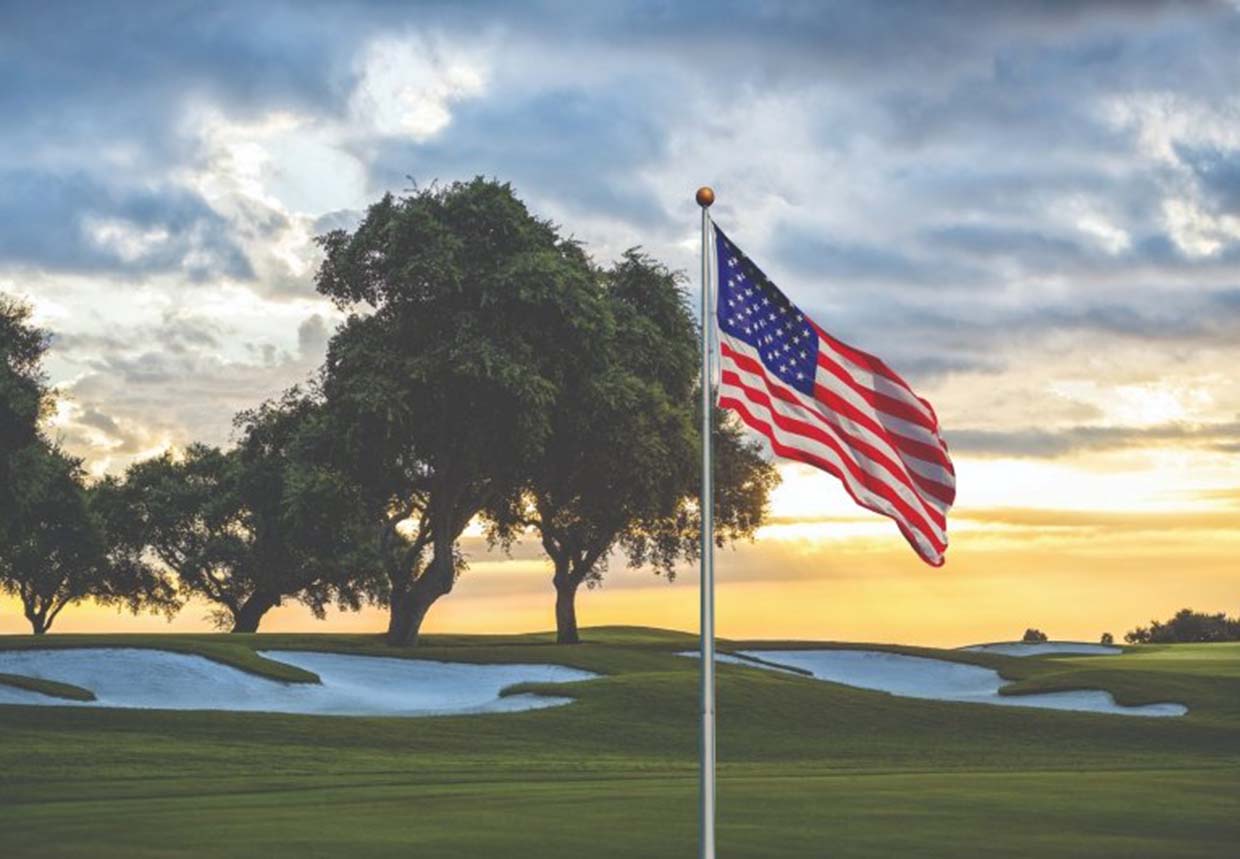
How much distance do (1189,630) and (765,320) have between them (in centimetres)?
8262

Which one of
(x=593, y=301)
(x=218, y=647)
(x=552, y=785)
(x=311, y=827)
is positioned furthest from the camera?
(x=593, y=301)

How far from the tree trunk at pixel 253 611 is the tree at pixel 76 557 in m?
6.28

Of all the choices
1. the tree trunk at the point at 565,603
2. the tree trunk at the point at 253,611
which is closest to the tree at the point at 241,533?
the tree trunk at the point at 253,611

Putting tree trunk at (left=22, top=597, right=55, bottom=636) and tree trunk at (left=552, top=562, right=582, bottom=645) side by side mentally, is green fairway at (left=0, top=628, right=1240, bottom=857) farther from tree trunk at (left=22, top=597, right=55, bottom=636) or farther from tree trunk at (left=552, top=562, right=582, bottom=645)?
tree trunk at (left=22, top=597, right=55, bottom=636)

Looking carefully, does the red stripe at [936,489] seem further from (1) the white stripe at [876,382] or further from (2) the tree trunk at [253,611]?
(2) the tree trunk at [253,611]

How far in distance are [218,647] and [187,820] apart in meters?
28.7

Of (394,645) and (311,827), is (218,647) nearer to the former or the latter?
(394,645)

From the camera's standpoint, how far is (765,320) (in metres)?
14.4

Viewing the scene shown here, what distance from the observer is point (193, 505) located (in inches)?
3110

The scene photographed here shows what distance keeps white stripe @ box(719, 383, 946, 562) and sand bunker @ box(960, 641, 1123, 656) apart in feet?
224

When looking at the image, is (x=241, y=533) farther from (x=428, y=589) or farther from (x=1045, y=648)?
(x=1045, y=648)

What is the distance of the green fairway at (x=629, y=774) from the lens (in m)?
16.9

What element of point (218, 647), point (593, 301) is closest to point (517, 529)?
point (593, 301)

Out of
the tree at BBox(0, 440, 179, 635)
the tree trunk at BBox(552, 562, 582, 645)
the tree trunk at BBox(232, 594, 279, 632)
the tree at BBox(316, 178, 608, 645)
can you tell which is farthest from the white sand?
the tree at BBox(0, 440, 179, 635)
